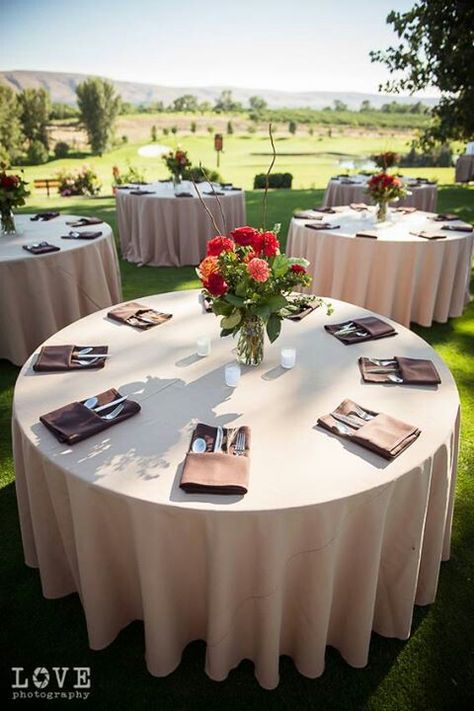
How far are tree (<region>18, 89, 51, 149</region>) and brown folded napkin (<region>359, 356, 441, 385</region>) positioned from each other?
41534 mm

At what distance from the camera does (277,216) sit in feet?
32.4

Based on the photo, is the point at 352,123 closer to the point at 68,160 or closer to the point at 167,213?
the point at 68,160

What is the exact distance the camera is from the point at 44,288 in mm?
3730

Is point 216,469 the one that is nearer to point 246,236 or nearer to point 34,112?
point 246,236

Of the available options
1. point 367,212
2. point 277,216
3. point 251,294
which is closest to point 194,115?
point 277,216

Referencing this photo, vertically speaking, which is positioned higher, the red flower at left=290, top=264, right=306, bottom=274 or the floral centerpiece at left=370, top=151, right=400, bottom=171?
the floral centerpiece at left=370, top=151, right=400, bottom=171

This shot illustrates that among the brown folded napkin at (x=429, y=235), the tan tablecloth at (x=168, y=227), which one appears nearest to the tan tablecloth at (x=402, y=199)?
the tan tablecloth at (x=168, y=227)

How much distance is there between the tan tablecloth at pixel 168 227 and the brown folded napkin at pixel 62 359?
4.78m

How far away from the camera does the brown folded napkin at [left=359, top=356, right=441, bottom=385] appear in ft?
6.21

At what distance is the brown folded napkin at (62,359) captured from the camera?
199cm

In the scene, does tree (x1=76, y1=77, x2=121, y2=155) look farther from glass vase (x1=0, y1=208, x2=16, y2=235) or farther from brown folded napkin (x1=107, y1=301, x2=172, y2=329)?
brown folded napkin (x1=107, y1=301, x2=172, y2=329)

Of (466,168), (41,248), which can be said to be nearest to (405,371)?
(41,248)

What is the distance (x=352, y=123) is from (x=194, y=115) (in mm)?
23257

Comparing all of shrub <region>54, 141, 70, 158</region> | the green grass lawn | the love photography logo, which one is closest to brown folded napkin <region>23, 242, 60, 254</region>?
the green grass lawn
